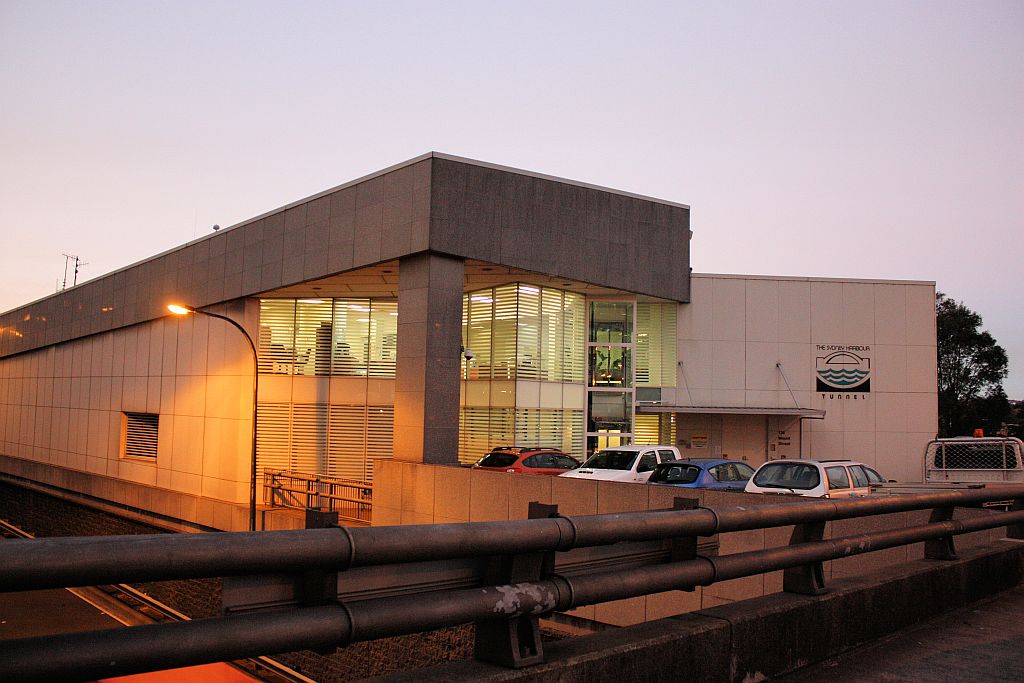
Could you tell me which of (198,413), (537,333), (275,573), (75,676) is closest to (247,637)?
(275,573)

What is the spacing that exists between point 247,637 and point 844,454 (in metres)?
35.1

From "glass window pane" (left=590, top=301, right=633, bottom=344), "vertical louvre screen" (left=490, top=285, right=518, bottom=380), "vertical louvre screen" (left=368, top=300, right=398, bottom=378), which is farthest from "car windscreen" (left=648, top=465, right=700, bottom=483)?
"vertical louvre screen" (left=368, top=300, right=398, bottom=378)

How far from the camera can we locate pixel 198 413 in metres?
34.4

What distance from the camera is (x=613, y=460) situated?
23422 millimetres

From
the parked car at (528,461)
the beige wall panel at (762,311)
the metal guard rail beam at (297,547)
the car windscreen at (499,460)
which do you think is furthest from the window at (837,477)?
the beige wall panel at (762,311)

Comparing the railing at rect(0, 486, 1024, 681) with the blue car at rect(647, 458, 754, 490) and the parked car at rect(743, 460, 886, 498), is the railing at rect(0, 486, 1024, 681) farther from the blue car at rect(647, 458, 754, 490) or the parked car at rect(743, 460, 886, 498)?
the blue car at rect(647, 458, 754, 490)

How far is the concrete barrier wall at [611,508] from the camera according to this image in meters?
12.2

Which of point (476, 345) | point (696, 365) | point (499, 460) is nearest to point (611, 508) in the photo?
point (499, 460)

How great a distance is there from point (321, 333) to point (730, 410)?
15777mm

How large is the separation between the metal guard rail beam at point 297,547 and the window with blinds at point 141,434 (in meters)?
36.7

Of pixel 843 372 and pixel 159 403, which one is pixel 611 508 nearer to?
pixel 843 372

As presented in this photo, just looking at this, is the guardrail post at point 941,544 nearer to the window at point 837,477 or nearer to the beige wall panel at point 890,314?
the window at point 837,477

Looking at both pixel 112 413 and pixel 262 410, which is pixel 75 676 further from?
pixel 112 413

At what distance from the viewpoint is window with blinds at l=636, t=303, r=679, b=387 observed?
3550cm
